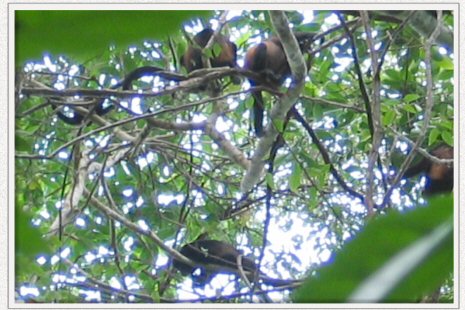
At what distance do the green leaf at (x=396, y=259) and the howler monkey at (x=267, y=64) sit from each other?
247cm

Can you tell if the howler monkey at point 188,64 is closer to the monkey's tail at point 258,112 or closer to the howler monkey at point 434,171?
the monkey's tail at point 258,112

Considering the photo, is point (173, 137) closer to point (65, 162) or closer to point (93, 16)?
point (65, 162)

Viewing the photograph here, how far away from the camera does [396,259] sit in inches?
4.0

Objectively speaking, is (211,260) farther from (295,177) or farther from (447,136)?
(447,136)

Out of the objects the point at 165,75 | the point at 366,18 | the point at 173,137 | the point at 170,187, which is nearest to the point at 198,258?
the point at 170,187

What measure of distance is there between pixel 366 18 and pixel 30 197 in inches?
50.9

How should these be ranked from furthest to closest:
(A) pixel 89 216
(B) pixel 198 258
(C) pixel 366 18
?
(B) pixel 198 258
(A) pixel 89 216
(C) pixel 366 18

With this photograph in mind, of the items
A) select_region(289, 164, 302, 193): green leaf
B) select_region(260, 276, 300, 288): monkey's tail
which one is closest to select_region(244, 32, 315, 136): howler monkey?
select_region(289, 164, 302, 193): green leaf

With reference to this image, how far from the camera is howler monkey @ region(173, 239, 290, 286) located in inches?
118

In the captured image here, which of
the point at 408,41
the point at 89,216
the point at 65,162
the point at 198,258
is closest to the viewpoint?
the point at 408,41

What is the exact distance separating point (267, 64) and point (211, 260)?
86 cm

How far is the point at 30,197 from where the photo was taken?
8.39 ft

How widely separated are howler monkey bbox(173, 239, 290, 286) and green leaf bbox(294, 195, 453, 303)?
2.78m

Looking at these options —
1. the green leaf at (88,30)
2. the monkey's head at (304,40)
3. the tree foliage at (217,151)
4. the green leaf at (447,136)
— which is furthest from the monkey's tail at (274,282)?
the green leaf at (88,30)
